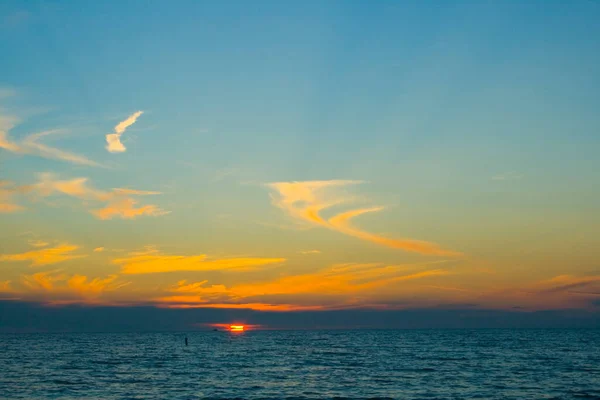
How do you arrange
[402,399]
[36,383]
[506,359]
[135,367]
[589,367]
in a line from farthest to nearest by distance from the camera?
[506,359] → [135,367] → [589,367] → [36,383] → [402,399]

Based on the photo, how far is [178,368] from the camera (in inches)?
3265

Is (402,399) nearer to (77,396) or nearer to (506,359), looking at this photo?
(77,396)

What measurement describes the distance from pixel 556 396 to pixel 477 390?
23.7ft

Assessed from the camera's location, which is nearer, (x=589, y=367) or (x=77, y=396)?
(x=77, y=396)

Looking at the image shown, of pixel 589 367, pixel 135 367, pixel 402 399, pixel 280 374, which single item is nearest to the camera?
pixel 402 399

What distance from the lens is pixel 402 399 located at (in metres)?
50.4

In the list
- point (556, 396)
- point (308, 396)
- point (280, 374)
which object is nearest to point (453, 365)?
point (280, 374)

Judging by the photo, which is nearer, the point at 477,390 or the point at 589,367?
the point at 477,390

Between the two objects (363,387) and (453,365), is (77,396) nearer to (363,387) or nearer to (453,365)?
(363,387)

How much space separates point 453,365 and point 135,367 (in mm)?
46713

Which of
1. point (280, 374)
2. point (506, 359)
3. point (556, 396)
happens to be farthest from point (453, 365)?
point (556, 396)

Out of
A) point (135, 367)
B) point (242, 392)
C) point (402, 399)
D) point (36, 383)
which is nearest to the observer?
point (402, 399)

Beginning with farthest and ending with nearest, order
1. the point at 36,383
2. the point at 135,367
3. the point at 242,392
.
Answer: the point at 135,367 < the point at 36,383 < the point at 242,392

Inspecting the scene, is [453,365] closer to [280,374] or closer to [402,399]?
[280,374]
